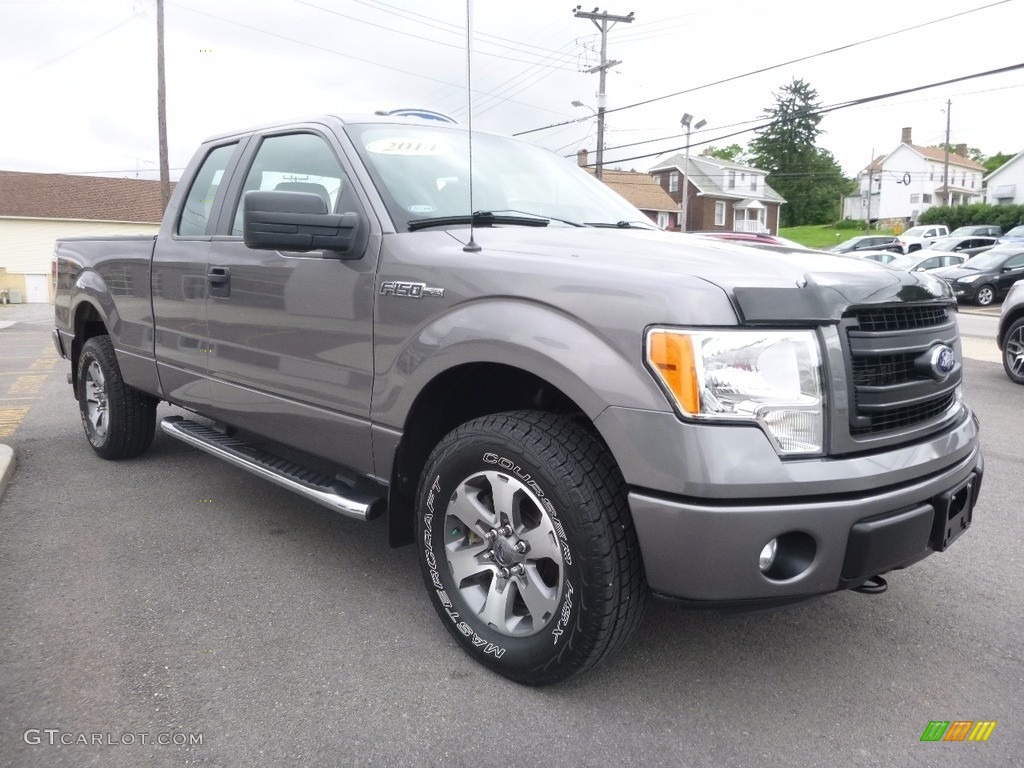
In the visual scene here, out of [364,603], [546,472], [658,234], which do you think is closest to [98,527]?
[364,603]

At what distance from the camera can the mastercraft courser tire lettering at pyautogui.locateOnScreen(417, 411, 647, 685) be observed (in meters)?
2.29

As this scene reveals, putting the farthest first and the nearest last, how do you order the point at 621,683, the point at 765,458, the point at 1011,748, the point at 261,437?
1. the point at 261,437
2. the point at 621,683
3. the point at 1011,748
4. the point at 765,458

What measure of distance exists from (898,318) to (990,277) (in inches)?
900

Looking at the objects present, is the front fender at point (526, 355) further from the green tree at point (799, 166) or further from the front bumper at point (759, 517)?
the green tree at point (799, 166)

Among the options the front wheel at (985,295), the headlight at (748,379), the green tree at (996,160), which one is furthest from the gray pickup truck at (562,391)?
the green tree at (996,160)

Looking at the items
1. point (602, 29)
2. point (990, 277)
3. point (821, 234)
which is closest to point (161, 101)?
point (602, 29)

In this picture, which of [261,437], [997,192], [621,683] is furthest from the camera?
[997,192]

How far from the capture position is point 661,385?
215 centimetres

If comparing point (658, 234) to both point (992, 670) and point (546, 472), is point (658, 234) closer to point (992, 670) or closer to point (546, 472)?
point (546, 472)

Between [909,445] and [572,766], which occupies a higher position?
[909,445]

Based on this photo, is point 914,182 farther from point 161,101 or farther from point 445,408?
point 445,408

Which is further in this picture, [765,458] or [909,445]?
[909,445]

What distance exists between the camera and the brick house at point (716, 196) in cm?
5819

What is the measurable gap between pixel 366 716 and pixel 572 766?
64 centimetres
